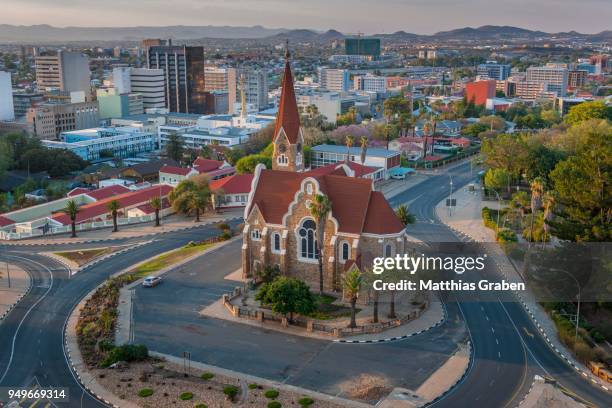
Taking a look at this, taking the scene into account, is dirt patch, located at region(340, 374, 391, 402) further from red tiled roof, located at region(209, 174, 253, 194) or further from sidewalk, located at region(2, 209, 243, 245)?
red tiled roof, located at region(209, 174, 253, 194)

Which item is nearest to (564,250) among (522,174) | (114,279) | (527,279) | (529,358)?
(527,279)

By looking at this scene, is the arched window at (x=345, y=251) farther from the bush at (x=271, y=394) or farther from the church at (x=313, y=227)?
the bush at (x=271, y=394)

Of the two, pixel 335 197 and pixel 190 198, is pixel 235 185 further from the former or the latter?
pixel 335 197

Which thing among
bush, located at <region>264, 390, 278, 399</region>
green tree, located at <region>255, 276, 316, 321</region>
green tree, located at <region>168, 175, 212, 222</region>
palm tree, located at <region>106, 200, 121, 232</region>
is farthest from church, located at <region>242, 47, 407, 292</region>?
green tree, located at <region>168, 175, 212, 222</region>

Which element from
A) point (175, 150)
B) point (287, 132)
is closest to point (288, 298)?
point (287, 132)

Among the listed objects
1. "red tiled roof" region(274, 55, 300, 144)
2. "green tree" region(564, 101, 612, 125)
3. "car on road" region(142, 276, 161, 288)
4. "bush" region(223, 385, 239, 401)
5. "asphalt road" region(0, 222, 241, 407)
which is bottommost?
"asphalt road" region(0, 222, 241, 407)
